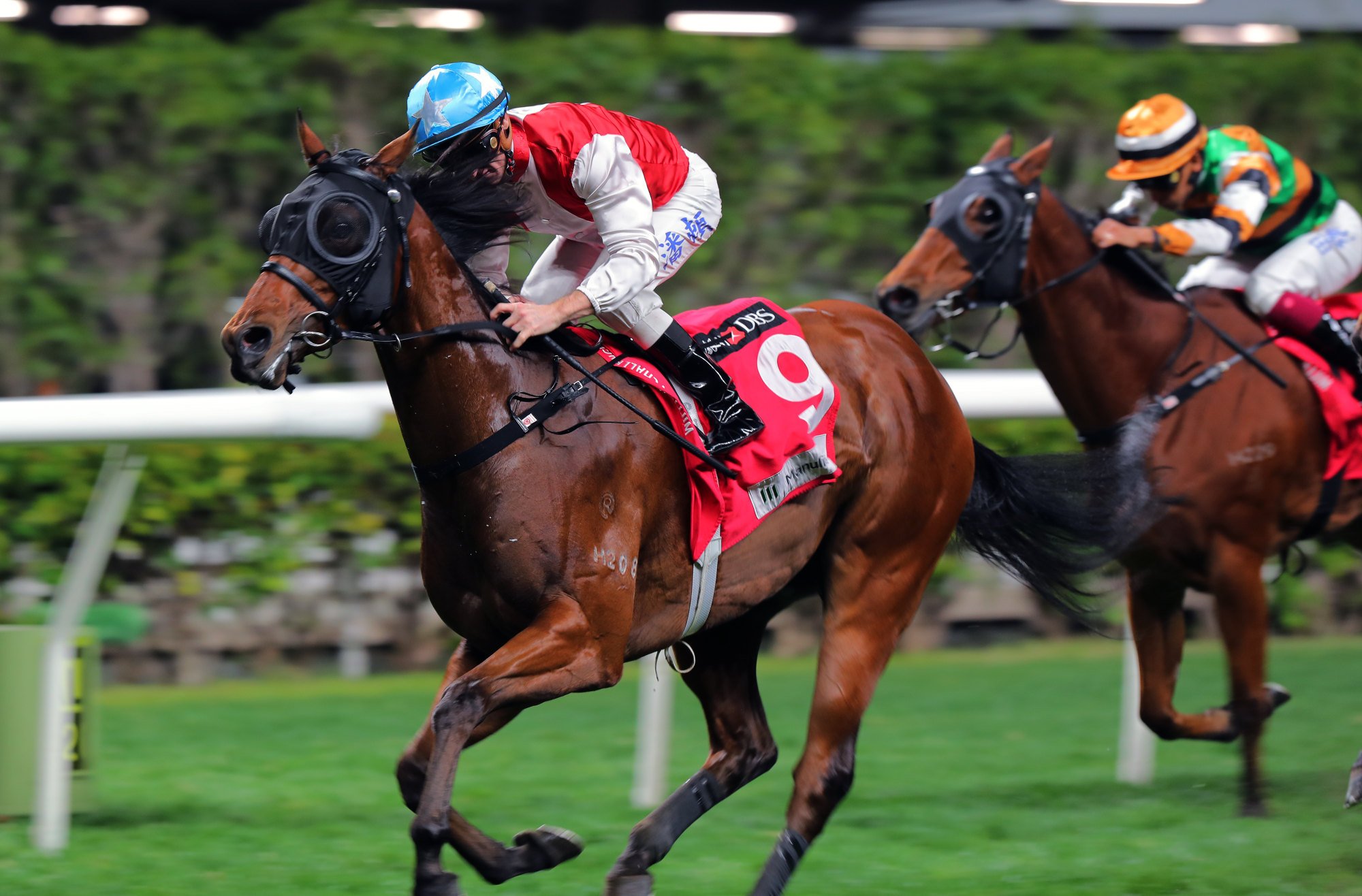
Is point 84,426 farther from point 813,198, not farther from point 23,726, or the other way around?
point 813,198

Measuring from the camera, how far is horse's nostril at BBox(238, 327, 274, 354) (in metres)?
3.07

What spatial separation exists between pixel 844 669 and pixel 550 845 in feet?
2.75

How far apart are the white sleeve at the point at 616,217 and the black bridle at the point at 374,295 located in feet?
0.58

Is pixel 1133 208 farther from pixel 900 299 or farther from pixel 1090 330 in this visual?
pixel 900 299

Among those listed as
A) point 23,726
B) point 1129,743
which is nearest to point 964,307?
point 1129,743

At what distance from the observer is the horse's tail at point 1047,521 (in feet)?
14.7

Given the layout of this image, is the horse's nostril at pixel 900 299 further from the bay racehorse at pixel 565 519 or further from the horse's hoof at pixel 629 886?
the horse's hoof at pixel 629 886

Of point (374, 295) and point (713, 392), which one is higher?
point (374, 295)

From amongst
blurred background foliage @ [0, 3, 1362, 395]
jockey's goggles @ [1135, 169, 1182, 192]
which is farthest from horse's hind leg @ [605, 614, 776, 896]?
blurred background foliage @ [0, 3, 1362, 395]

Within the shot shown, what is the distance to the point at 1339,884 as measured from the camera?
404 centimetres

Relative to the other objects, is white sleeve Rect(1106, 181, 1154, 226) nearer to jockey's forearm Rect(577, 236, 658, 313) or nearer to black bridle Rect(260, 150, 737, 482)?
jockey's forearm Rect(577, 236, 658, 313)

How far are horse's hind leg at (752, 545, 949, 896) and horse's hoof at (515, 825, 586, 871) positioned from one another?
0.44 meters

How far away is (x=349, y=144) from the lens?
21.0ft

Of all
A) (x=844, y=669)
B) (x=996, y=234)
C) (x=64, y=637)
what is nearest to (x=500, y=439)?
(x=844, y=669)
